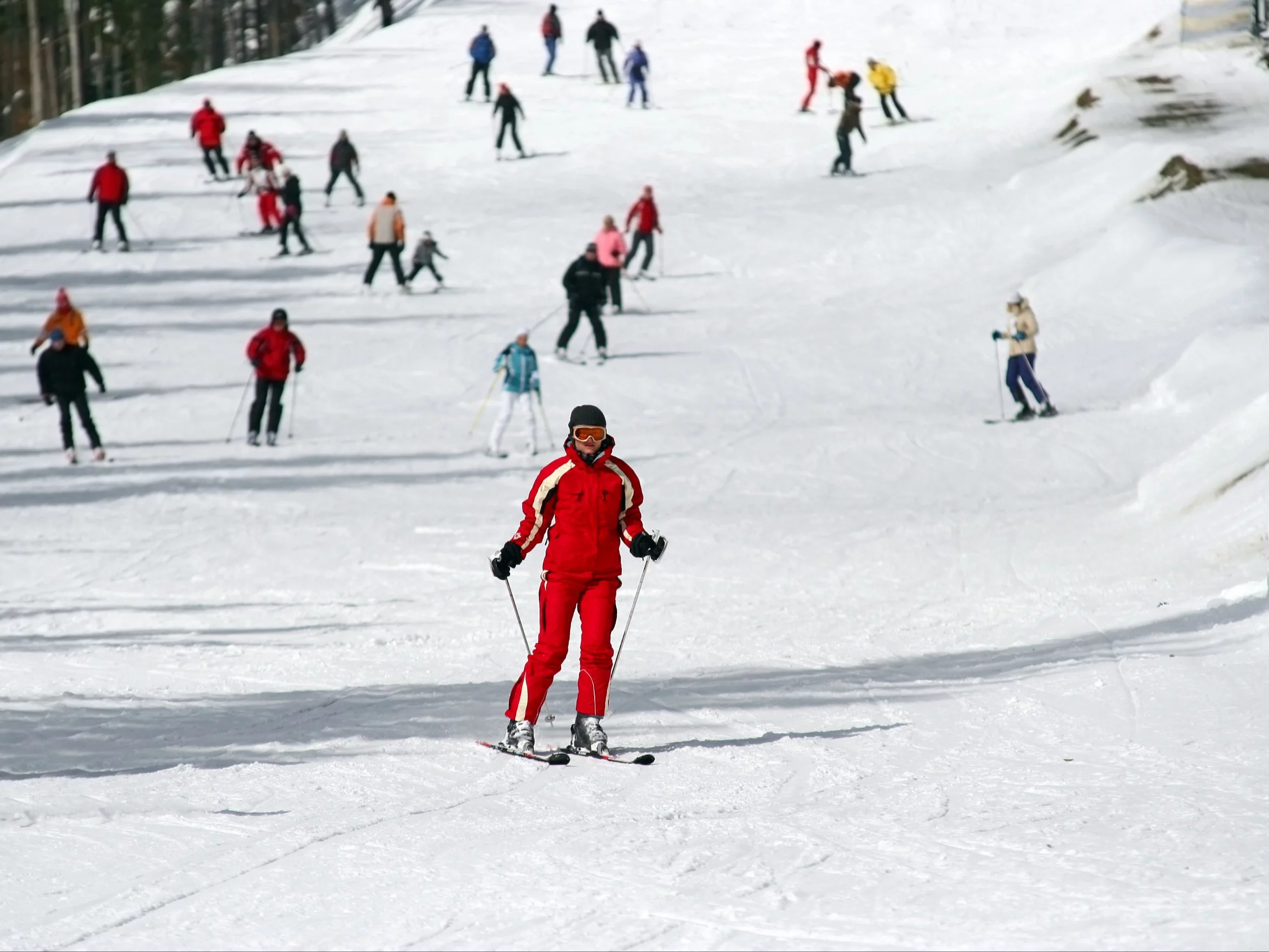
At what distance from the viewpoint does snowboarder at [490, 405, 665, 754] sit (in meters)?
6.71

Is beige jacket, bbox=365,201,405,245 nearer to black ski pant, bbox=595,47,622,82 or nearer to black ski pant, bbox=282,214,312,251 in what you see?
black ski pant, bbox=282,214,312,251

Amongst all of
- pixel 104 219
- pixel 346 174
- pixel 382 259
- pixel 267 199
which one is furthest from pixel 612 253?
pixel 104 219

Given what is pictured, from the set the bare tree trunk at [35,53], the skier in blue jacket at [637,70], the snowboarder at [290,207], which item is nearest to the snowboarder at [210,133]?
the snowboarder at [290,207]

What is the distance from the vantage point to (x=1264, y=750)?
664 centimetres

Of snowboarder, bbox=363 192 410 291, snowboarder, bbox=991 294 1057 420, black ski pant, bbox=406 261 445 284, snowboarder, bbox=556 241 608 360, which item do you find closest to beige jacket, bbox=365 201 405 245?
snowboarder, bbox=363 192 410 291

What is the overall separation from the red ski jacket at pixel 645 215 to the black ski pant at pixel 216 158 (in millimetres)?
8842

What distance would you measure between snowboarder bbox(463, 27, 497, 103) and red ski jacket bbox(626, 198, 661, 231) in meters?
11.7

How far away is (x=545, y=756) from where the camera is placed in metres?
6.75

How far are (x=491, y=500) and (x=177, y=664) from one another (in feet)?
19.5

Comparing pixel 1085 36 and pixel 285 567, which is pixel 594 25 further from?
pixel 285 567

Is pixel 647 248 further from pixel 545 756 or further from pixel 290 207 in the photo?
pixel 545 756

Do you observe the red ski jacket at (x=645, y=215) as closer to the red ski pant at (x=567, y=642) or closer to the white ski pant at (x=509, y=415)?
the white ski pant at (x=509, y=415)

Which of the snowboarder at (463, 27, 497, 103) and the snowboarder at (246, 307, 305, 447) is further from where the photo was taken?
the snowboarder at (463, 27, 497, 103)

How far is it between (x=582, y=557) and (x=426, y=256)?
55.9 feet
